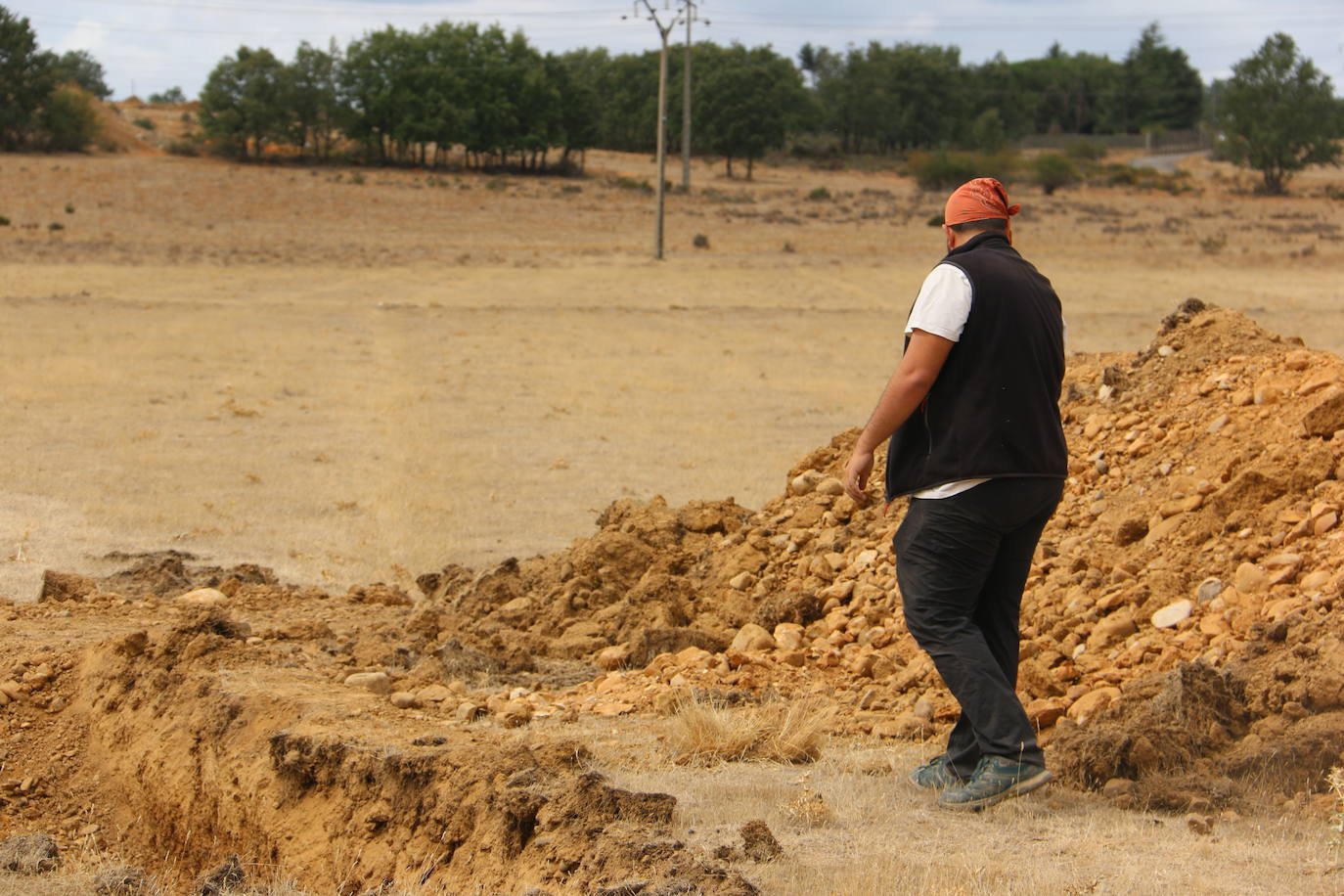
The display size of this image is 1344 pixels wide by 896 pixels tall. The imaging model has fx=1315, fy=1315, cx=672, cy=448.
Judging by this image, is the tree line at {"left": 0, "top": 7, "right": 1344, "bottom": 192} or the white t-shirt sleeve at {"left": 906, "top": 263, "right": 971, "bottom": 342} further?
the tree line at {"left": 0, "top": 7, "right": 1344, "bottom": 192}

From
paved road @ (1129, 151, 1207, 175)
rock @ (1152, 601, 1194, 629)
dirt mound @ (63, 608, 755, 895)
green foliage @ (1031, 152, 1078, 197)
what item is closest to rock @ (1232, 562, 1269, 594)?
rock @ (1152, 601, 1194, 629)

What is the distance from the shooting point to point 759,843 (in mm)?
3258

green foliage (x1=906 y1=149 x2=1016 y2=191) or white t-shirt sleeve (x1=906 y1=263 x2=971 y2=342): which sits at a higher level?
green foliage (x1=906 y1=149 x2=1016 y2=191)

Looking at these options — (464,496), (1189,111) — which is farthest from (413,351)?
(1189,111)

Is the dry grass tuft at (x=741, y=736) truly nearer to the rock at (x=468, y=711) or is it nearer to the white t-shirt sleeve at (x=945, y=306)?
the rock at (x=468, y=711)

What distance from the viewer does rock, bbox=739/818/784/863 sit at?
127 inches

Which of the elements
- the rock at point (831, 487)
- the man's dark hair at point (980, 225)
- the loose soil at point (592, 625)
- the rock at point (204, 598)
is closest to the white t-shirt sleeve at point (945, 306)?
the man's dark hair at point (980, 225)

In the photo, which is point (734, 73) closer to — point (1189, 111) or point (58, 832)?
point (1189, 111)

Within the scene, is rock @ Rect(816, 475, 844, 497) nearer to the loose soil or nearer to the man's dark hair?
the loose soil

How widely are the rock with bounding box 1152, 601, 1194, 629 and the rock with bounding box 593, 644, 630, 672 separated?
2.13 meters

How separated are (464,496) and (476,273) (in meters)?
17.3

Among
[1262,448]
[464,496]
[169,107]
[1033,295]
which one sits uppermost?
[169,107]

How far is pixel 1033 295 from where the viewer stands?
3.54m

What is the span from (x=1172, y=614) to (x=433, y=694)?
8.96 feet
